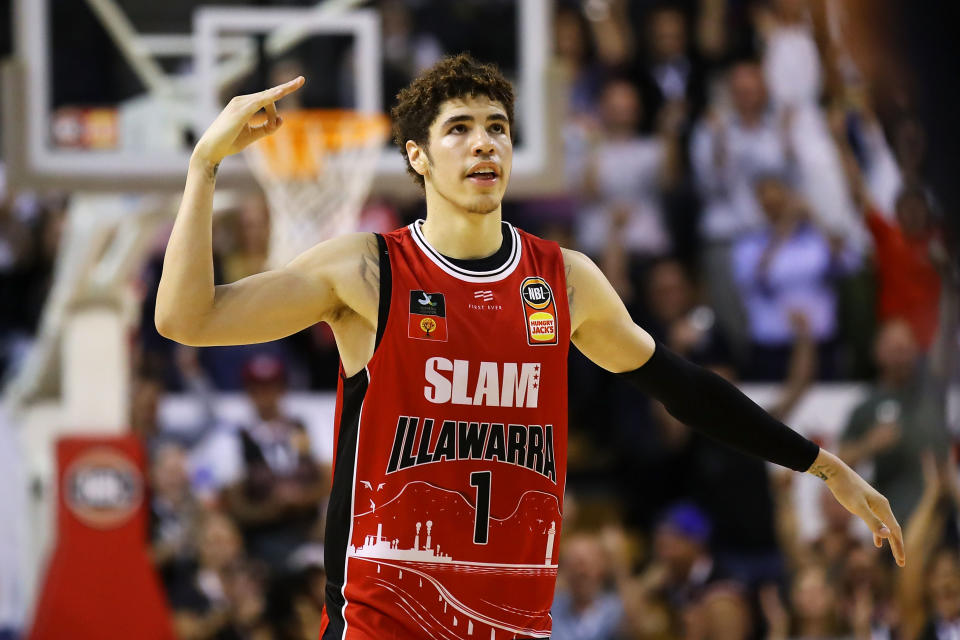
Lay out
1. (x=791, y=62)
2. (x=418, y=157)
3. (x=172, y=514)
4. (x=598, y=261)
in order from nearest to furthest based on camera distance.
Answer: (x=418, y=157), (x=172, y=514), (x=598, y=261), (x=791, y=62)

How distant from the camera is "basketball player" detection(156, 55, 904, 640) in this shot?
10.9 feet

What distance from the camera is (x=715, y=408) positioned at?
12.2ft

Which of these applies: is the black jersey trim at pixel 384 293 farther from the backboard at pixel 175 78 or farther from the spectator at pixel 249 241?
the spectator at pixel 249 241

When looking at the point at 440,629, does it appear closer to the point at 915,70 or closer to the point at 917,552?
the point at 915,70

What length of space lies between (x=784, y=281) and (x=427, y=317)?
715cm

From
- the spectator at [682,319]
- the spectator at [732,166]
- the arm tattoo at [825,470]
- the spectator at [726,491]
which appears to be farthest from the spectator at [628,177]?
the arm tattoo at [825,470]

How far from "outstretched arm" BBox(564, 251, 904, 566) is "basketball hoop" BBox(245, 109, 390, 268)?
152 inches

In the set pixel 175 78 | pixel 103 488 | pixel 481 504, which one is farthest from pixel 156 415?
pixel 481 504

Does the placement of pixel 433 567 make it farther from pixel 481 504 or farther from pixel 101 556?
pixel 101 556

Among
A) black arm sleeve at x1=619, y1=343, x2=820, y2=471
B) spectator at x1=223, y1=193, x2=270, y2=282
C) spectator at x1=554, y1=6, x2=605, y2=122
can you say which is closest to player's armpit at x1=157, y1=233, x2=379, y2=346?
black arm sleeve at x1=619, y1=343, x2=820, y2=471

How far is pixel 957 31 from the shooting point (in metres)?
1.17

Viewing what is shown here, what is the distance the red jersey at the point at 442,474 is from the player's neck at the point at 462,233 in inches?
5.0

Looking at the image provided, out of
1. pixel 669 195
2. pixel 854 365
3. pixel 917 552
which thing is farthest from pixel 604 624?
pixel 669 195

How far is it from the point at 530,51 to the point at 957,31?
6709 mm
